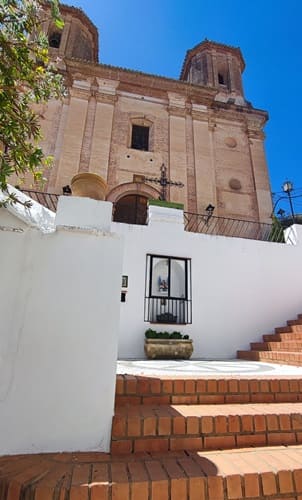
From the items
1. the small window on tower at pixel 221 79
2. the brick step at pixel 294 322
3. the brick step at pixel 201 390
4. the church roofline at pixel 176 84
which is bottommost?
the brick step at pixel 201 390

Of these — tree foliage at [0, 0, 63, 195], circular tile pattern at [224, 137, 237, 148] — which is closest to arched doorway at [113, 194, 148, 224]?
circular tile pattern at [224, 137, 237, 148]

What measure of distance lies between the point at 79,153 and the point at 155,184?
322cm

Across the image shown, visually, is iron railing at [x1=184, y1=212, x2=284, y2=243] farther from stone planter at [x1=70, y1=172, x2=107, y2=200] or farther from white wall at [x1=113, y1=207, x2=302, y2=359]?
stone planter at [x1=70, y1=172, x2=107, y2=200]

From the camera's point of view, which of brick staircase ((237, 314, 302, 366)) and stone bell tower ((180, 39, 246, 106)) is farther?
stone bell tower ((180, 39, 246, 106))

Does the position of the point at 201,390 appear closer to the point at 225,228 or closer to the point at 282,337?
the point at 282,337

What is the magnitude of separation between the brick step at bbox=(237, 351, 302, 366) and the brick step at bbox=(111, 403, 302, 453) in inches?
87.7

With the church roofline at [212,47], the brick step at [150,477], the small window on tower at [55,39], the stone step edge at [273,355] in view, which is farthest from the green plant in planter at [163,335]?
the church roofline at [212,47]

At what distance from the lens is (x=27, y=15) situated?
1841 millimetres

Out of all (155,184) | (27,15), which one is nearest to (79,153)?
(155,184)

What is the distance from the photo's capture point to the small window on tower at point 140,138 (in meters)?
11.6

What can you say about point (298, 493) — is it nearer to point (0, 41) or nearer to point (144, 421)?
point (144, 421)

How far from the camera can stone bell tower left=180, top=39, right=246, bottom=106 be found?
14.5 meters

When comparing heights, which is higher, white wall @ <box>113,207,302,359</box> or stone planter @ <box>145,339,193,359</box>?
white wall @ <box>113,207,302,359</box>

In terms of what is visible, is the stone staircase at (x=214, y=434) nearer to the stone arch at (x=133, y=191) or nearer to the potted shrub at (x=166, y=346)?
the potted shrub at (x=166, y=346)
